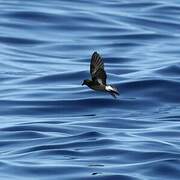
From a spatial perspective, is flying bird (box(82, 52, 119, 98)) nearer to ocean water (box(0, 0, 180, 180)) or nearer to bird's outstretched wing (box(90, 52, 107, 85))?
bird's outstretched wing (box(90, 52, 107, 85))

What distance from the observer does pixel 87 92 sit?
24.0 meters

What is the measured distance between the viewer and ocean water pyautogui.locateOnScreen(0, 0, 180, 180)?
713 inches

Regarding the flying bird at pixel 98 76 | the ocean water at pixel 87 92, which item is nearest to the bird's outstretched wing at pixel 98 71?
the flying bird at pixel 98 76

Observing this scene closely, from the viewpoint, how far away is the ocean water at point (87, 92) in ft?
59.4

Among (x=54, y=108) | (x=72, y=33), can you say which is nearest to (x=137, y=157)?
(x=54, y=108)

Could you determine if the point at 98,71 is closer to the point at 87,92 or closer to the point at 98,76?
the point at 98,76

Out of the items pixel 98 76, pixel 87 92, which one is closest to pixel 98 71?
pixel 98 76

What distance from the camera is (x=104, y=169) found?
17.6 metres

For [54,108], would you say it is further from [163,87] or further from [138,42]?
[138,42]

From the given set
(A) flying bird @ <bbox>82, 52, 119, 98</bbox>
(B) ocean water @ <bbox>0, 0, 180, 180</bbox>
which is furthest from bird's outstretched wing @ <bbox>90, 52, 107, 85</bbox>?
(B) ocean water @ <bbox>0, 0, 180, 180</bbox>

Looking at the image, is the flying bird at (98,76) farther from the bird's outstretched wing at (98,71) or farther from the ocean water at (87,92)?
the ocean water at (87,92)

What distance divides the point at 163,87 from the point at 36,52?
4945 millimetres

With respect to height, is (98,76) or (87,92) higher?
(87,92)

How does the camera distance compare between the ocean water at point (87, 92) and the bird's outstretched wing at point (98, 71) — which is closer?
the bird's outstretched wing at point (98, 71)
